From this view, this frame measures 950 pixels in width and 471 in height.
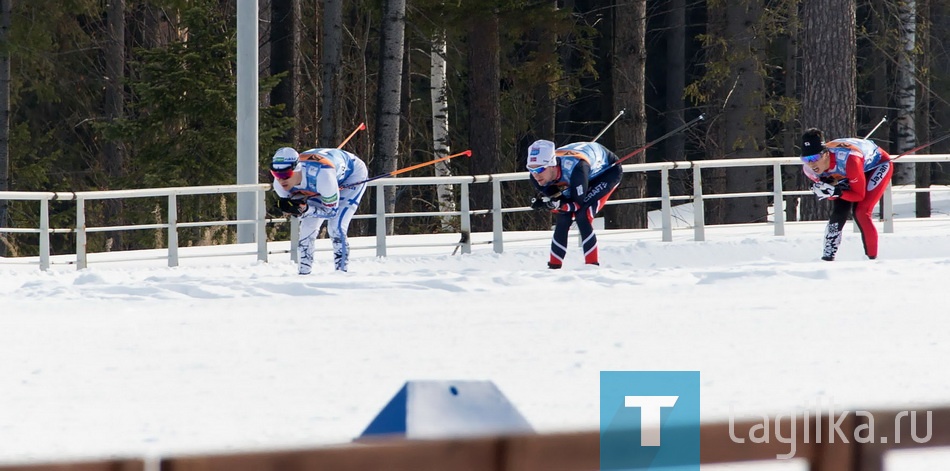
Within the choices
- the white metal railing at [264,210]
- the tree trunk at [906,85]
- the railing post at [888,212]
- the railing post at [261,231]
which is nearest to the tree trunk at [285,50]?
the white metal railing at [264,210]

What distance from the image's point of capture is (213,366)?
8.03 m

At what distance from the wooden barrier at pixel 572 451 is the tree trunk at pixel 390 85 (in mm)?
18027

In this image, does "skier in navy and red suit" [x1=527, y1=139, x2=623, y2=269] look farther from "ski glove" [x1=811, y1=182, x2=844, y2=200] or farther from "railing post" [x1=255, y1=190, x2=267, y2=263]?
"railing post" [x1=255, y1=190, x2=267, y2=263]

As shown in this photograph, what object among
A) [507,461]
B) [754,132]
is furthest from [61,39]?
[507,461]

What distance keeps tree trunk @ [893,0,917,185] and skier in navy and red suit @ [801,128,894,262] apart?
13.6 meters

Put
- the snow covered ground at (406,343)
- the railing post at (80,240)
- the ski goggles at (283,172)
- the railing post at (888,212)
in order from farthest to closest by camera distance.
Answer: the railing post at (888,212), the railing post at (80,240), the ski goggles at (283,172), the snow covered ground at (406,343)

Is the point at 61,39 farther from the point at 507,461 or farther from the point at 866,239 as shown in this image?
the point at 507,461

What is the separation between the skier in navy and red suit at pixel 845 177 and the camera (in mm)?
13578

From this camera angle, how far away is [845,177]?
13.6 metres

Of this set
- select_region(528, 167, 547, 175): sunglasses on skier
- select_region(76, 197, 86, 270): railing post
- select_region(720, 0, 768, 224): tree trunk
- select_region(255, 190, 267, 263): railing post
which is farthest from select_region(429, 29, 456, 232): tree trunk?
select_region(528, 167, 547, 175): sunglasses on skier

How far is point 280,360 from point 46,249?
7364mm

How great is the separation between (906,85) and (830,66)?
9299mm

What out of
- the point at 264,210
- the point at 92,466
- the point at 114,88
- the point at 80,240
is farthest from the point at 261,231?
the point at 114,88

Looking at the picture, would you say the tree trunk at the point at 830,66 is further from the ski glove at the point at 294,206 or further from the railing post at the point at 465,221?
the ski glove at the point at 294,206
